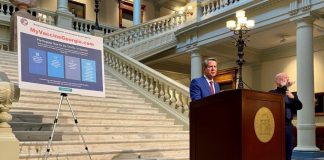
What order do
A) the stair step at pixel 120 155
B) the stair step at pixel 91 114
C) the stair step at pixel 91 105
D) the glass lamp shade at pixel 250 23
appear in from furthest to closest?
the glass lamp shade at pixel 250 23 < the stair step at pixel 91 105 < the stair step at pixel 91 114 < the stair step at pixel 120 155

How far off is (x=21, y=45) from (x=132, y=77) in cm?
556

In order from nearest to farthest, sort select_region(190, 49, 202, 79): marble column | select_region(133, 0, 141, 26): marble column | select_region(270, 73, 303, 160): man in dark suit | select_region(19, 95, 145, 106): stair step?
1. select_region(270, 73, 303, 160): man in dark suit
2. select_region(19, 95, 145, 106): stair step
3. select_region(190, 49, 202, 79): marble column
4. select_region(133, 0, 141, 26): marble column

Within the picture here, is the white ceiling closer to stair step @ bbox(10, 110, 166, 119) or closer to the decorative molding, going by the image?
the decorative molding

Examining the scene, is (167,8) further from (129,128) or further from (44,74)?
(44,74)

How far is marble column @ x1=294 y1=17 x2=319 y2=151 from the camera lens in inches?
345

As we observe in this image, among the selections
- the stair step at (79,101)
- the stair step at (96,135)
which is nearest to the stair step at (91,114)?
the stair step at (79,101)

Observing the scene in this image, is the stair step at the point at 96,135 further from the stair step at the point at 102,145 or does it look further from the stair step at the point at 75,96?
the stair step at the point at 75,96

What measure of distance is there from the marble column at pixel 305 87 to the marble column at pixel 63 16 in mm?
9070

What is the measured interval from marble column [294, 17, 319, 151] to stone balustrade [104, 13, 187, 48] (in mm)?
5240

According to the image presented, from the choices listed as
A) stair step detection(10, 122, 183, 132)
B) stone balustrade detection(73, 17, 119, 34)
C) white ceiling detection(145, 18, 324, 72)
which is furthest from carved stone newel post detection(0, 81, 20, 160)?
stone balustrade detection(73, 17, 119, 34)

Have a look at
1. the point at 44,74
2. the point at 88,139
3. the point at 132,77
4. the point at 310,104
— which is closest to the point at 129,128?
the point at 88,139

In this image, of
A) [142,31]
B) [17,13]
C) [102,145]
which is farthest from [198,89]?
[142,31]

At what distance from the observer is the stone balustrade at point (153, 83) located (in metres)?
7.72

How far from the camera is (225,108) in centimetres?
275
